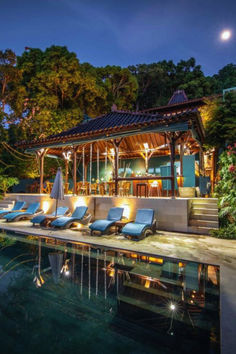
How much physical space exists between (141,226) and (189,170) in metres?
6.49

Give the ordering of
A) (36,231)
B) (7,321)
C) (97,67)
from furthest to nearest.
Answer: (97,67), (36,231), (7,321)

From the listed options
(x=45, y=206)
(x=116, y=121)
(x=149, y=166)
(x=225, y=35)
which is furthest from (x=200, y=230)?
(x=225, y=35)

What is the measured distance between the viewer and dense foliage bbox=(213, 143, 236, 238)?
7.74 metres

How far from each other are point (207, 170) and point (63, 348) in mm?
15310

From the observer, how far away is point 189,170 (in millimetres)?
12562

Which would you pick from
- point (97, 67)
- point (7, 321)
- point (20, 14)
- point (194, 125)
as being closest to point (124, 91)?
point (97, 67)

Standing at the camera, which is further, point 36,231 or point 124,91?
point 124,91

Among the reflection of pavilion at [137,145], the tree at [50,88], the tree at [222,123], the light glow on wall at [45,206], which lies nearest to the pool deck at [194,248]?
the reflection of pavilion at [137,145]

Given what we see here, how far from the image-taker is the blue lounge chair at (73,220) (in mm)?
8924

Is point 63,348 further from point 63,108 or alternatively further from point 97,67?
point 97,67

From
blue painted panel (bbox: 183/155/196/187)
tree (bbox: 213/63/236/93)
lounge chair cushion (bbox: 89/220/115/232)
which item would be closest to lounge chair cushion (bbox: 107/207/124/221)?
lounge chair cushion (bbox: 89/220/115/232)

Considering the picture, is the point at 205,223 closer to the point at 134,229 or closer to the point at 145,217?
the point at 145,217

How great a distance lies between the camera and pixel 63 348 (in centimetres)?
245

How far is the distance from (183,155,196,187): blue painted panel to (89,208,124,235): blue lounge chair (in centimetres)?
556
